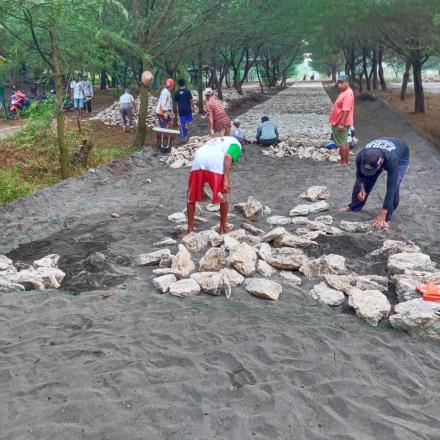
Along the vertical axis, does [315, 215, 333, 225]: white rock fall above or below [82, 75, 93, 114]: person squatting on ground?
below

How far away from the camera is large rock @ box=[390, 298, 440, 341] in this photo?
3.77 meters

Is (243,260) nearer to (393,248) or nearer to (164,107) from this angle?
(393,248)

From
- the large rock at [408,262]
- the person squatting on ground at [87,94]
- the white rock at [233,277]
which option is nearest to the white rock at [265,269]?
the white rock at [233,277]

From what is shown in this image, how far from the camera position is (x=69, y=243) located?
5.79 metres

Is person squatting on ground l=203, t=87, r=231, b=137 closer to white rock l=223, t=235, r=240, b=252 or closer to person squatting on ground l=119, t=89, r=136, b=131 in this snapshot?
white rock l=223, t=235, r=240, b=252

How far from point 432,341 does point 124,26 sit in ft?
34.4

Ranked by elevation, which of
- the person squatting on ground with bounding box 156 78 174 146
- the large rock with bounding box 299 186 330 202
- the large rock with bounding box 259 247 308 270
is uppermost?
the person squatting on ground with bounding box 156 78 174 146

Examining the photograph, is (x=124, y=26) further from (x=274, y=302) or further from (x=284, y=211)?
(x=274, y=302)

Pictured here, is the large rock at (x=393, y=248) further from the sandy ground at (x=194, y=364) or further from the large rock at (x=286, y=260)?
the large rock at (x=286, y=260)

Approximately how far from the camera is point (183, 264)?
4.85 meters

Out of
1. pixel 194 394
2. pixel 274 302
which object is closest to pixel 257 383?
pixel 194 394

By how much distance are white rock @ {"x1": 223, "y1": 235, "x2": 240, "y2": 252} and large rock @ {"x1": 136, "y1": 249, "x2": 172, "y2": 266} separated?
0.63m

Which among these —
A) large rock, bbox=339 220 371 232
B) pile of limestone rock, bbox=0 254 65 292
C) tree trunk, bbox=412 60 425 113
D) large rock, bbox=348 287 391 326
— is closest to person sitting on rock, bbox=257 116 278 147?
large rock, bbox=339 220 371 232

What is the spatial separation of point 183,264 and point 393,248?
89.0 inches
